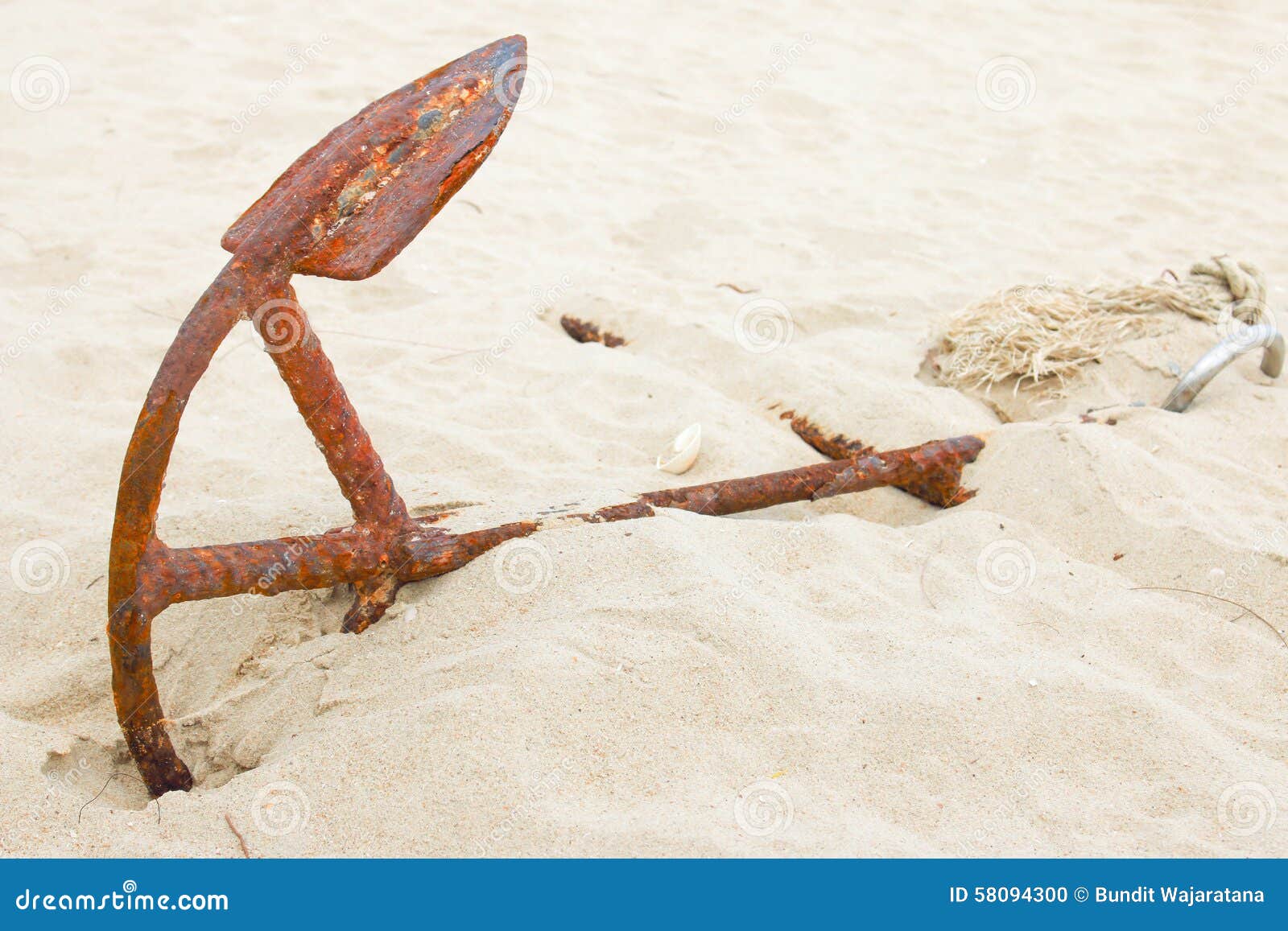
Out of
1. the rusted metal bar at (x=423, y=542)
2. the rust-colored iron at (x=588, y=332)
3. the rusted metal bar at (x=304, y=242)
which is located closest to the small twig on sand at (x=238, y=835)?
the rusted metal bar at (x=304, y=242)

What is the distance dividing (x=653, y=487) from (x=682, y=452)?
21 centimetres

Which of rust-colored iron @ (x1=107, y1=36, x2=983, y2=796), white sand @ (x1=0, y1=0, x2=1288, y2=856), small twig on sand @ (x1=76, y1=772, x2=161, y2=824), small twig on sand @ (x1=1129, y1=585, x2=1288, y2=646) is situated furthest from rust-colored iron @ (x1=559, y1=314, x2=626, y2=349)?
small twig on sand @ (x1=76, y1=772, x2=161, y2=824)

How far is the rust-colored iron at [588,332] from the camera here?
3525 mm

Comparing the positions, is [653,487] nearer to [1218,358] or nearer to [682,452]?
[682,452]

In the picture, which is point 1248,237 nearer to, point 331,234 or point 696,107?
point 696,107

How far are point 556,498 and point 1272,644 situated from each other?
4.81 feet

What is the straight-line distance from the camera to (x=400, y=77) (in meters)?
5.48

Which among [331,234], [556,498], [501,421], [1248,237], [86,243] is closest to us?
[331,234]

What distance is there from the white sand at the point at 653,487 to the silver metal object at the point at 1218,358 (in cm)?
7

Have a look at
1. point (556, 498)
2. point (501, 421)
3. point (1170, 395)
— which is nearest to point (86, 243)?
point (501, 421)

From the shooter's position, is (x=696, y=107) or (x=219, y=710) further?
(x=696, y=107)

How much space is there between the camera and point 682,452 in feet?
8.97

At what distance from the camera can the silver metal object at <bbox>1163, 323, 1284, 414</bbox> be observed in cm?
297

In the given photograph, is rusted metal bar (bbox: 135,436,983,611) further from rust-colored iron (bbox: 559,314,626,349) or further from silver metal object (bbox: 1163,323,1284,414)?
rust-colored iron (bbox: 559,314,626,349)
